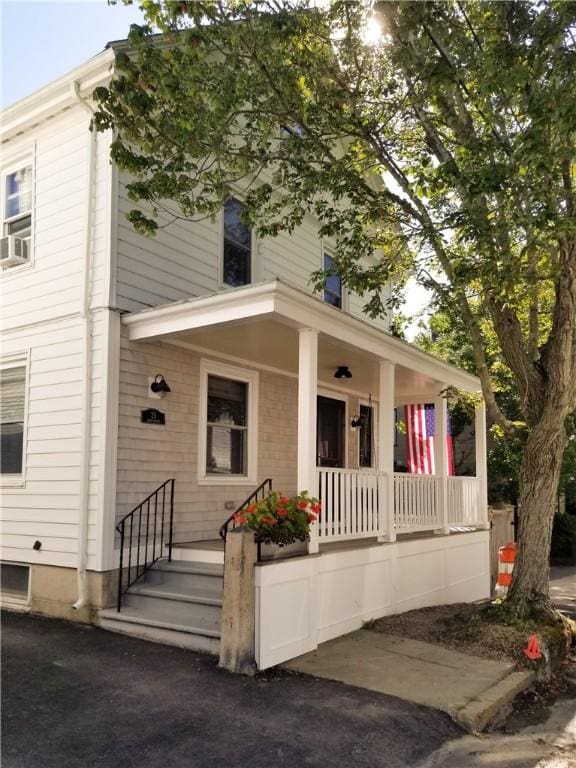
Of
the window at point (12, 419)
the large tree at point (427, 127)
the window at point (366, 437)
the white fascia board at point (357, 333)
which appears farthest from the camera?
the window at point (366, 437)

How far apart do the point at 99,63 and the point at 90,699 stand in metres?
6.61

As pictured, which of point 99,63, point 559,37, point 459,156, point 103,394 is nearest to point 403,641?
point 103,394

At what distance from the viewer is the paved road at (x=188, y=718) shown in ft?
13.2

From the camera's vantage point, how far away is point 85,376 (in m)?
7.24

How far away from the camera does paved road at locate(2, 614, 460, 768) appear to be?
158 inches

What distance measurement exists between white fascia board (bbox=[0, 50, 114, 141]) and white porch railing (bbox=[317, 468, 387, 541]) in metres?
5.24

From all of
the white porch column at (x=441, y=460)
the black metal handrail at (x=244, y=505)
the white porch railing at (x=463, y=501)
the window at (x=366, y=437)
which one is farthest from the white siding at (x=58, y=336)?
the window at (x=366, y=437)

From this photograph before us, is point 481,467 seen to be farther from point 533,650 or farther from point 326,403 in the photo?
point 533,650

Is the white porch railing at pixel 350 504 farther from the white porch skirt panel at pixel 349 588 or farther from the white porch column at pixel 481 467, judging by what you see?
the white porch column at pixel 481 467

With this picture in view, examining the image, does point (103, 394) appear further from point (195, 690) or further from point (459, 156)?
point (459, 156)

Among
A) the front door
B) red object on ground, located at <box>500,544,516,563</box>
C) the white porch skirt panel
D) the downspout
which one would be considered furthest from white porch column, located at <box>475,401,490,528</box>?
the downspout

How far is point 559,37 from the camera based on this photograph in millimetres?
5496

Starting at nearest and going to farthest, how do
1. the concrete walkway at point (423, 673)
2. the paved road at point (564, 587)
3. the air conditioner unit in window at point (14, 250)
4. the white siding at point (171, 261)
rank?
the concrete walkway at point (423, 673) → the white siding at point (171, 261) → the air conditioner unit in window at point (14, 250) → the paved road at point (564, 587)

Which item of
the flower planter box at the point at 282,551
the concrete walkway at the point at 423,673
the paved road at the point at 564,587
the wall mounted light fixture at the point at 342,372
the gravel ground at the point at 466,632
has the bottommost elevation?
the paved road at the point at 564,587
